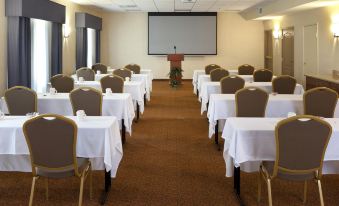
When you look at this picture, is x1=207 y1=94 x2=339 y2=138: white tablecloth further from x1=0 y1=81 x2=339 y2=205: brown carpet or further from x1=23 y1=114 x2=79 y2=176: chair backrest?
x1=23 y1=114 x2=79 y2=176: chair backrest

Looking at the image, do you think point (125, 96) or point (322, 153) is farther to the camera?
point (125, 96)

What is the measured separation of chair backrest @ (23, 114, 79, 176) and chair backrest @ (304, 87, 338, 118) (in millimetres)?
3816

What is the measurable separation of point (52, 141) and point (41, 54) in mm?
7778

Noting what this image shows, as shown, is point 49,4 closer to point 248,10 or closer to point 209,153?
point 209,153

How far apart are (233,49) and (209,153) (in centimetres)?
1329

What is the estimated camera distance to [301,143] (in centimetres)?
378

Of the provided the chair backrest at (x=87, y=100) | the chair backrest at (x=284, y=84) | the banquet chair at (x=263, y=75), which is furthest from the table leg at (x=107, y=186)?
the banquet chair at (x=263, y=75)

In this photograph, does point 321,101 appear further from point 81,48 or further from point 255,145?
point 81,48

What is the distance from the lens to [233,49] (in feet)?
63.3

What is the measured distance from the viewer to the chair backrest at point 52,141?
3832 millimetres

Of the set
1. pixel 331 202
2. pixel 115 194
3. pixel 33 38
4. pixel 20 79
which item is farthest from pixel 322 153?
pixel 33 38

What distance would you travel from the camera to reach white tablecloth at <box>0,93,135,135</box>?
6969mm


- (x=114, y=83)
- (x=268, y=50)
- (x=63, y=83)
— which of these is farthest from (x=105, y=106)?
(x=268, y=50)

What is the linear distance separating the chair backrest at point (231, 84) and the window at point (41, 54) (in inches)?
195
